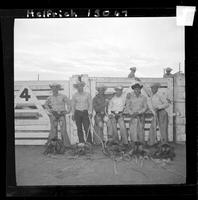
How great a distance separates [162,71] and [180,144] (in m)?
0.62

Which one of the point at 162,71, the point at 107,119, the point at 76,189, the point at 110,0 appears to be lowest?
the point at 76,189

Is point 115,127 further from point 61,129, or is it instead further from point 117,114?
point 61,129

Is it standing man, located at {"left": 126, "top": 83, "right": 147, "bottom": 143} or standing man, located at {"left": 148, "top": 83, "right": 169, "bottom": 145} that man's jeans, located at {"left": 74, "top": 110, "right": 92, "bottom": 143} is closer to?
standing man, located at {"left": 126, "top": 83, "right": 147, "bottom": 143}

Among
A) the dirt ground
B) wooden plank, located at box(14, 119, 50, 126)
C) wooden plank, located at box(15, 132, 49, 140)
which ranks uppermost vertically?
wooden plank, located at box(14, 119, 50, 126)

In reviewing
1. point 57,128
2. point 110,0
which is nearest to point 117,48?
point 110,0

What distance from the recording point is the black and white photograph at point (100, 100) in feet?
8.54

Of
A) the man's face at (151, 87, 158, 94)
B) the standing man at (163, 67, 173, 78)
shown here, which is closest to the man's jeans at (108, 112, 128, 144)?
the man's face at (151, 87, 158, 94)

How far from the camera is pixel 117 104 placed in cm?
264

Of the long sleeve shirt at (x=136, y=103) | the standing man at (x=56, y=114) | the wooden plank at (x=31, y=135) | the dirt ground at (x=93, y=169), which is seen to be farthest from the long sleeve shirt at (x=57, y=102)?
the long sleeve shirt at (x=136, y=103)

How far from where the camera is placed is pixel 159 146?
261cm

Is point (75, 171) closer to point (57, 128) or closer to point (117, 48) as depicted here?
point (57, 128)

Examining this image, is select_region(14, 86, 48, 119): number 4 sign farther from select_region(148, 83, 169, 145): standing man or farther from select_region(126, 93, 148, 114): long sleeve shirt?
select_region(148, 83, 169, 145): standing man

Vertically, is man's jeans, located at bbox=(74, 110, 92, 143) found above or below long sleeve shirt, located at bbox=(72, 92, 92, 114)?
below

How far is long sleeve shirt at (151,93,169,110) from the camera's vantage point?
262cm
